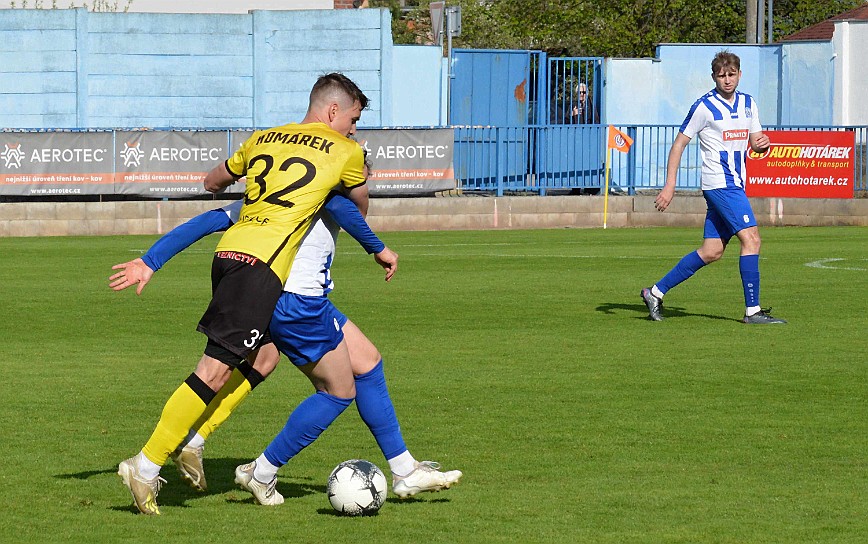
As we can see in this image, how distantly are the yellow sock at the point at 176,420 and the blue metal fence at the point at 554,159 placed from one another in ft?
66.8

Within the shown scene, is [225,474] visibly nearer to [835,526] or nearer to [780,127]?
[835,526]

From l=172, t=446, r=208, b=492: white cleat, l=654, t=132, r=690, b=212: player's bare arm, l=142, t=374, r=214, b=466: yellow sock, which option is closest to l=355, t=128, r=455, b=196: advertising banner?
l=654, t=132, r=690, b=212: player's bare arm

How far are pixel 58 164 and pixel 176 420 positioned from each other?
63.3 ft

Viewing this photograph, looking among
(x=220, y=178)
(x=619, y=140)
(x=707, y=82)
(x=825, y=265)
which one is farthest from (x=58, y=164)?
(x=220, y=178)

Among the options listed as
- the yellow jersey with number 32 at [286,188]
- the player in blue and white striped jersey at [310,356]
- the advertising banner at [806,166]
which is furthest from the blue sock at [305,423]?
the advertising banner at [806,166]

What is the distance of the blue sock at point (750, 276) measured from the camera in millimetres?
11484

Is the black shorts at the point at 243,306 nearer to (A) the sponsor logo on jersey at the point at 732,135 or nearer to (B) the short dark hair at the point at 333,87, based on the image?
(B) the short dark hair at the point at 333,87

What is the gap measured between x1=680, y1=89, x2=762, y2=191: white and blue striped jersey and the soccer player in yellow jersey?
20.4ft

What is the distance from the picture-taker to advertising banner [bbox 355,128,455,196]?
24828 mm

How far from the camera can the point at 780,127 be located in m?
25.8

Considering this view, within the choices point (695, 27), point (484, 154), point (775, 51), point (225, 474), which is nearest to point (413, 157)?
point (484, 154)

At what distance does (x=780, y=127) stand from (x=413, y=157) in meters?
6.64

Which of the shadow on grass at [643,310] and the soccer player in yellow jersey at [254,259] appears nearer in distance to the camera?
the soccer player in yellow jersey at [254,259]

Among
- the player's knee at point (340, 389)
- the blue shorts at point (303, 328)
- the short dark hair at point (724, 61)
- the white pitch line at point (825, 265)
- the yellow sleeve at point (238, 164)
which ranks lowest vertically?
the white pitch line at point (825, 265)
